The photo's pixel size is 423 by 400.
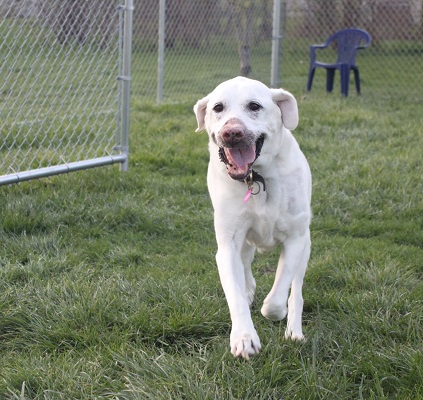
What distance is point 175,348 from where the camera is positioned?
289 cm

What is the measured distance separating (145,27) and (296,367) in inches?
270

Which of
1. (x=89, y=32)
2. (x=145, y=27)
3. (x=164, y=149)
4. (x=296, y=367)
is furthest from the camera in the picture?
(x=145, y=27)

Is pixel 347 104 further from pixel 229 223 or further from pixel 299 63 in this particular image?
pixel 229 223

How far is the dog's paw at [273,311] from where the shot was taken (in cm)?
296

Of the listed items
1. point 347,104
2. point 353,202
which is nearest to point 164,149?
point 353,202

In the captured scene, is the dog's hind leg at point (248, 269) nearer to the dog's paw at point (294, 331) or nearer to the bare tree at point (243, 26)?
the dog's paw at point (294, 331)

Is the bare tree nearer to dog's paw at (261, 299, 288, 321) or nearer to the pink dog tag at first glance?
the pink dog tag

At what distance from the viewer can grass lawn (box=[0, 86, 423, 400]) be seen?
255cm

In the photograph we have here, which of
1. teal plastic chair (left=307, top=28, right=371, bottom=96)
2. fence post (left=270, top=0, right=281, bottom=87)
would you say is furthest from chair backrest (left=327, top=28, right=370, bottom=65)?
fence post (left=270, top=0, right=281, bottom=87)

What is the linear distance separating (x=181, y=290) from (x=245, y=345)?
0.73 metres

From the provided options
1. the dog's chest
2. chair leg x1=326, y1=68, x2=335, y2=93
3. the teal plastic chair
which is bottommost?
chair leg x1=326, y1=68, x2=335, y2=93

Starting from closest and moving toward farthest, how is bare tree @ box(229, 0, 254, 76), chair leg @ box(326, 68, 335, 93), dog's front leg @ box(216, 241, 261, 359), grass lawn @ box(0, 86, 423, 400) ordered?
1. grass lawn @ box(0, 86, 423, 400)
2. dog's front leg @ box(216, 241, 261, 359)
3. bare tree @ box(229, 0, 254, 76)
4. chair leg @ box(326, 68, 335, 93)

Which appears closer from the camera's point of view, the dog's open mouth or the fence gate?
the dog's open mouth

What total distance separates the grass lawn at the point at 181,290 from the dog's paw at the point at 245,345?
0.13 feet
